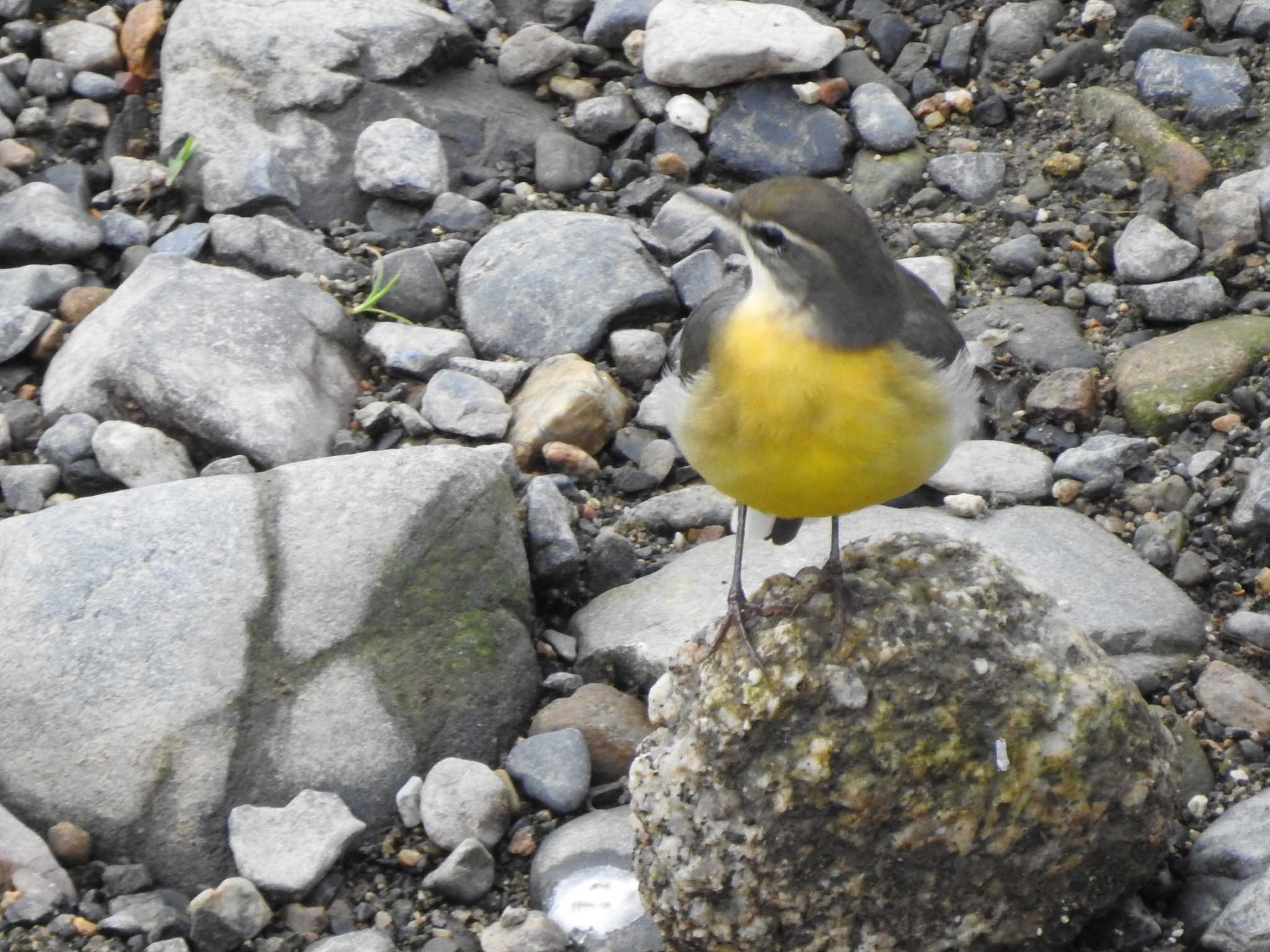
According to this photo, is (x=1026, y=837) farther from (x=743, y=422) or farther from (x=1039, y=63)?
(x=1039, y=63)

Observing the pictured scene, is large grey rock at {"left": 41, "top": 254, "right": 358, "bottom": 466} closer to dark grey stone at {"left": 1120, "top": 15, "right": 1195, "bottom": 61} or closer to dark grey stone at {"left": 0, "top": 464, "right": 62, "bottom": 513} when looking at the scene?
dark grey stone at {"left": 0, "top": 464, "right": 62, "bottom": 513}

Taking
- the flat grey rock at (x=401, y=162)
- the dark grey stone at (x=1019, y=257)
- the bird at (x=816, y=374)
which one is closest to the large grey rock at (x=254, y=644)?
the bird at (x=816, y=374)

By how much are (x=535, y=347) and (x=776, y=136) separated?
77.7 inches

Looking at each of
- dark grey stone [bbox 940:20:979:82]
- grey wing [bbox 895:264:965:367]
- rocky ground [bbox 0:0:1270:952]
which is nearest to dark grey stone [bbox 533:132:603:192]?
rocky ground [bbox 0:0:1270:952]

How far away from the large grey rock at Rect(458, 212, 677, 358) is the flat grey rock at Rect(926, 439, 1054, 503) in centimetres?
171

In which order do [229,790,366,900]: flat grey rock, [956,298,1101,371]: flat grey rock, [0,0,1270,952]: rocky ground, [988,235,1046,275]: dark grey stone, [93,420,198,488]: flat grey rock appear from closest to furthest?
1. [229,790,366,900]: flat grey rock
2. [0,0,1270,952]: rocky ground
3. [93,420,198,488]: flat grey rock
4. [956,298,1101,371]: flat grey rock
5. [988,235,1046,275]: dark grey stone

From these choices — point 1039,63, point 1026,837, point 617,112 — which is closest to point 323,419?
point 617,112

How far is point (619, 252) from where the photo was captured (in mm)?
Result: 8180

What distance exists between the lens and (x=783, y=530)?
5.82 meters

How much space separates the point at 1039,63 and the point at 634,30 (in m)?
2.22

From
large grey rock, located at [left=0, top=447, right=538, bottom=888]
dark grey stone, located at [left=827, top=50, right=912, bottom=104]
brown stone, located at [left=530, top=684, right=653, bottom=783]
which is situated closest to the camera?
large grey rock, located at [left=0, top=447, right=538, bottom=888]

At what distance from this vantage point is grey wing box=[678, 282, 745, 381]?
4.92 metres

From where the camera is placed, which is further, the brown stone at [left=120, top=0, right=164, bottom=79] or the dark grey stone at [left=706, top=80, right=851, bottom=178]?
the brown stone at [left=120, top=0, right=164, bottom=79]

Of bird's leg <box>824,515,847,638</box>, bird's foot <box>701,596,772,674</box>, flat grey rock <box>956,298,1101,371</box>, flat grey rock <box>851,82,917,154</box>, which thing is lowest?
flat grey rock <box>956,298,1101,371</box>
